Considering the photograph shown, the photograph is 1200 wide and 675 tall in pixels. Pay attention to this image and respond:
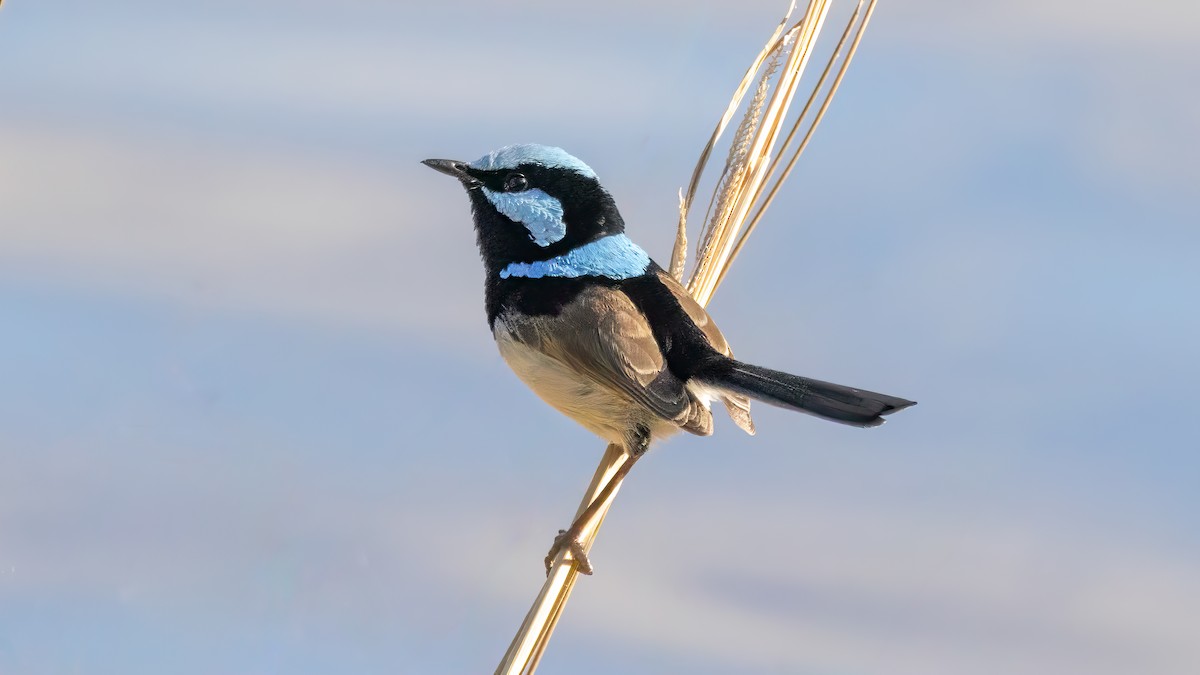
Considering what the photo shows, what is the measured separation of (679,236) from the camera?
4.62ft

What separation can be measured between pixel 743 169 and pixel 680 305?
18 cm

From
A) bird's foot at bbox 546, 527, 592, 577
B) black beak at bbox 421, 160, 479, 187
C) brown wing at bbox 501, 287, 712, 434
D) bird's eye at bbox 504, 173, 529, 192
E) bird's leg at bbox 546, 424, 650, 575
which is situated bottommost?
bird's foot at bbox 546, 527, 592, 577

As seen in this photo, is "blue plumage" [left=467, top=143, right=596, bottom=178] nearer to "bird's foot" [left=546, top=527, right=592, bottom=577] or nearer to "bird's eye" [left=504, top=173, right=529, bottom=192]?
"bird's eye" [left=504, top=173, right=529, bottom=192]

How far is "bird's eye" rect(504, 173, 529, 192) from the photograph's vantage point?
1.31 meters

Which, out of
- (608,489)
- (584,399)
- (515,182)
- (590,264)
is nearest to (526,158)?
(515,182)

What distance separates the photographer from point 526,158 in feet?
4.28

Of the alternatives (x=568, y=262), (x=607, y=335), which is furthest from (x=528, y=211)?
(x=607, y=335)

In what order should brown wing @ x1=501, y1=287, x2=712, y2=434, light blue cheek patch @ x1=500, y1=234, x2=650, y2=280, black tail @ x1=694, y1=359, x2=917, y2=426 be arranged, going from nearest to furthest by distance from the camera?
black tail @ x1=694, y1=359, x2=917, y2=426 → brown wing @ x1=501, y1=287, x2=712, y2=434 → light blue cheek patch @ x1=500, y1=234, x2=650, y2=280

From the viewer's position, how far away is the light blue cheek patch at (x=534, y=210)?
1.33 m

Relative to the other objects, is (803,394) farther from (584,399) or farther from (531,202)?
(531,202)

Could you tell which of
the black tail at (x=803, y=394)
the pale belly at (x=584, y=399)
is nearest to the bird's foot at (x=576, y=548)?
the pale belly at (x=584, y=399)

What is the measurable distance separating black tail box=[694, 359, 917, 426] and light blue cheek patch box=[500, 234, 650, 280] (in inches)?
6.7

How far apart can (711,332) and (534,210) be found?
0.26m

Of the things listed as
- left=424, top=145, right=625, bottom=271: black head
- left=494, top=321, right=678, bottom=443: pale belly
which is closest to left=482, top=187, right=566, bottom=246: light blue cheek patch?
left=424, top=145, right=625, bottom=271: black head
